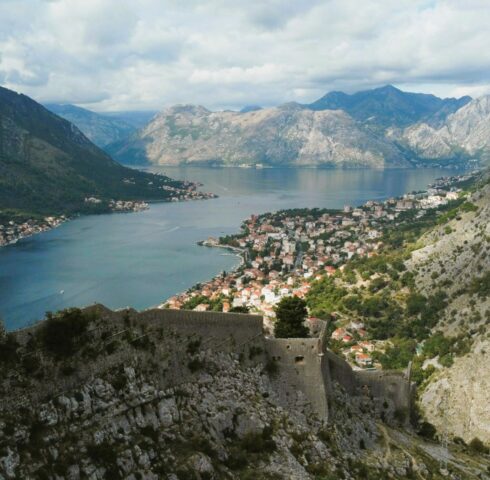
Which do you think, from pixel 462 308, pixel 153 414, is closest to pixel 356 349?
pixel 462 308

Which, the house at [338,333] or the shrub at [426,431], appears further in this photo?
the house at [338,333]

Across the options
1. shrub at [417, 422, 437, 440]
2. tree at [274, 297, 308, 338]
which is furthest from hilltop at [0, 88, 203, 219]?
tree at [274, 297, 308, 338]

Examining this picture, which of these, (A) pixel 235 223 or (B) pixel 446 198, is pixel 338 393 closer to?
(A) pixel 235 223

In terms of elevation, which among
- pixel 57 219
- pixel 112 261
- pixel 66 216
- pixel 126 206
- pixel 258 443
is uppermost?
pixel 258 443

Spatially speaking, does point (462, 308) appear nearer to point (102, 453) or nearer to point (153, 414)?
point (153, 414)

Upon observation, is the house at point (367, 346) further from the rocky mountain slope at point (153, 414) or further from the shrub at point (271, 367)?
the shrub at point (271, 367)

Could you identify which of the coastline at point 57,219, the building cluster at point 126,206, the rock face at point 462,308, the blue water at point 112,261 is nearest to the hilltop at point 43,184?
the building cluster at point 126,206
